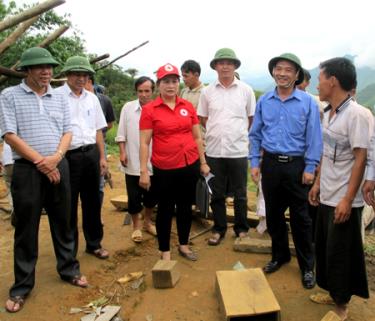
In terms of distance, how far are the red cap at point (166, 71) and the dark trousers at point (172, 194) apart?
3.01ft

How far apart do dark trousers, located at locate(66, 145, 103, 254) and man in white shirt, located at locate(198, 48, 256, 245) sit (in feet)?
4.49

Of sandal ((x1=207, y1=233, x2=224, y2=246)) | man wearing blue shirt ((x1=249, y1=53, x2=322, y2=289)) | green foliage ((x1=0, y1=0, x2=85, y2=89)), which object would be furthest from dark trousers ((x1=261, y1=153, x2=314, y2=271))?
green foliage ((x1=0, y1=0, x2=85, y2=89))

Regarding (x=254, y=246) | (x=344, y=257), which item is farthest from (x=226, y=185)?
(x=344, y=257)

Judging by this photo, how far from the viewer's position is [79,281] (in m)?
3.66

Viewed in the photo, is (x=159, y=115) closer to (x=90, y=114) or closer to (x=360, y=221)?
(x=90, y=114)

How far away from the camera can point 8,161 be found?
195 inches

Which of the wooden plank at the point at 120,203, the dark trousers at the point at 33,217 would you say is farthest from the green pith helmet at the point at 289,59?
the wooden plank at the point at 120,203

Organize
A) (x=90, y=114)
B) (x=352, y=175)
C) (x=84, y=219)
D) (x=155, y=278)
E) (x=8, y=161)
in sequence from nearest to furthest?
(x=352, y=175) → (x=155, y=278) → (x=90, y=114) → (x=84, y=219) → (x=8, y=161)

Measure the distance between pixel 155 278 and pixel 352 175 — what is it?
1.97 meters

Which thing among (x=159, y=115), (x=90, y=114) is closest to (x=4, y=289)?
(x=90, y=114)

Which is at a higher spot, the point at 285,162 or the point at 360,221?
the point at 285,162

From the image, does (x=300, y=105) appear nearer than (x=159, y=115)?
Yes

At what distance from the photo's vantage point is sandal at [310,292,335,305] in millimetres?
3350

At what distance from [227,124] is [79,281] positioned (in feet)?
7.53
